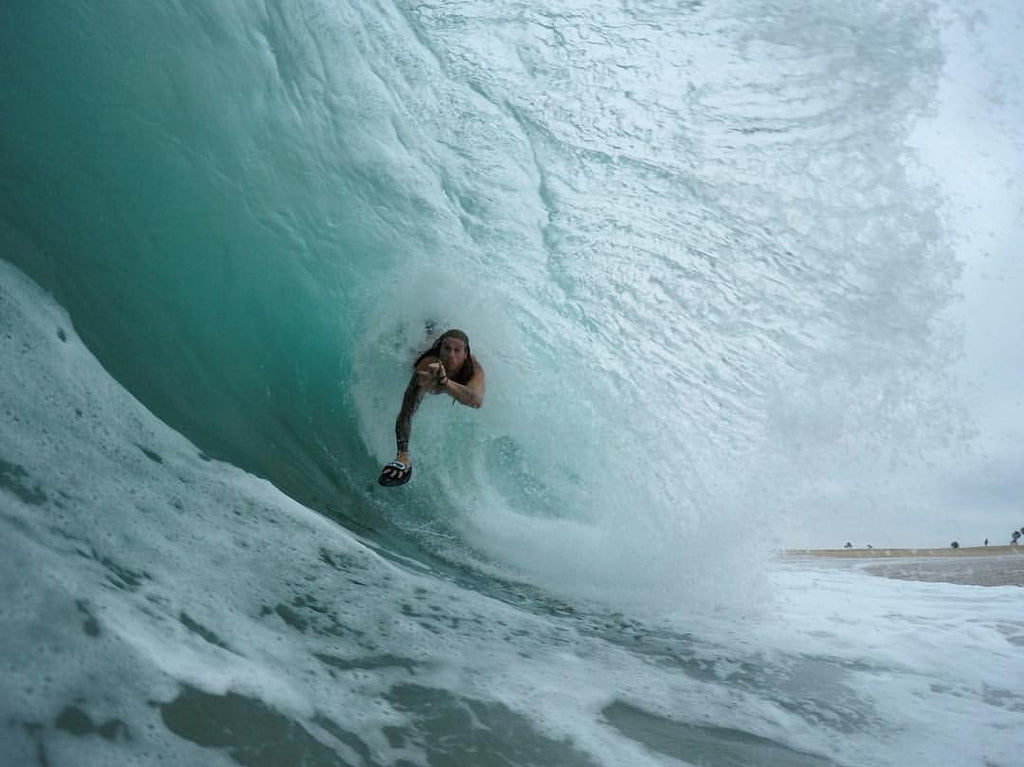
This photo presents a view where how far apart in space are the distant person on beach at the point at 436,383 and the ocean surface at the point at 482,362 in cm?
43

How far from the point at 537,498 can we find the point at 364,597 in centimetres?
334

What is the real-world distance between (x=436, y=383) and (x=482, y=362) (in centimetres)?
136

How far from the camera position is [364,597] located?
2869mm

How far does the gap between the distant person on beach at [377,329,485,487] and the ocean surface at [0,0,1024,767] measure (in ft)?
1.40

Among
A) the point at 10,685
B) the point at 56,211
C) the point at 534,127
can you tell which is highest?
the point at 534,127

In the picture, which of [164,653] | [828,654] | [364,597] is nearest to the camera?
[164,653]

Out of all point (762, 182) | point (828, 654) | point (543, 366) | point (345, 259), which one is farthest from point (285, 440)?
point (762, 182)

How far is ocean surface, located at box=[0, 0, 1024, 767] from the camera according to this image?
215 cm

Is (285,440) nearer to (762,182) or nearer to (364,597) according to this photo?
(364,597)

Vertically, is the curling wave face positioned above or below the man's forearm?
above

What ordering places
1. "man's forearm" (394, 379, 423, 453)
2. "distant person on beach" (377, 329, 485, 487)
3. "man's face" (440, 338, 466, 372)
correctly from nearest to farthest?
1. "distant person on beach" (377, 329, 485, 487)
2. "man's forearm" (394, 379, 423, 453)
3. "man's face" (440, 338, 466, 372)

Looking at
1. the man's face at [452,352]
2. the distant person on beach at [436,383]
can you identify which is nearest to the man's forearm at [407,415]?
the distant person on beach at [436,383]

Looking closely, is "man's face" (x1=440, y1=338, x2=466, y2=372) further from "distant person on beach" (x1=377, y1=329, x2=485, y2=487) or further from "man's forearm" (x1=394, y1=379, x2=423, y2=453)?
"man's forearm" (x1=394, y1=379, x2=423, y2=453)

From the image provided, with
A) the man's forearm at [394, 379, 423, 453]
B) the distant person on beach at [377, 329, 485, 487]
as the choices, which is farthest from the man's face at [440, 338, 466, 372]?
the man's forearm at [394, 379, 423, 453]
